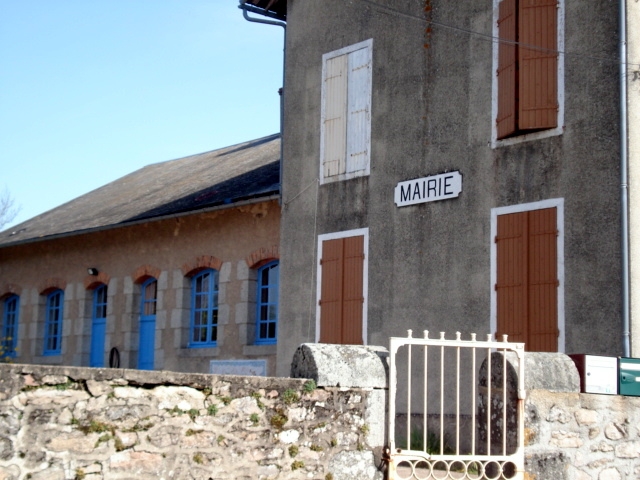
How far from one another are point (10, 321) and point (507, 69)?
13468mm

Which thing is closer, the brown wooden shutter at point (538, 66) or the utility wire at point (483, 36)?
the utility wire at point (483, 36)

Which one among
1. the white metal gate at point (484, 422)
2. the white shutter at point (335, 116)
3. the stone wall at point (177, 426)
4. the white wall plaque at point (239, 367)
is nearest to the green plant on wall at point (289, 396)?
the stone wall at point (177, 426)

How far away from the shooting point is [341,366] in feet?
24.0

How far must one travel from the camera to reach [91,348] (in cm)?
1928

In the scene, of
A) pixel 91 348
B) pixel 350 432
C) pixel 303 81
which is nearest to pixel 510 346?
pixel 350 432

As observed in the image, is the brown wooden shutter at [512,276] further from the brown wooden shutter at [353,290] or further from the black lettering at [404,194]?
the brown wooden shutter at [353,290]

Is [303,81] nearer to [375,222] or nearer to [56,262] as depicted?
[375,222]

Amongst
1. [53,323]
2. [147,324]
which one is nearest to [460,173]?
[147,324]

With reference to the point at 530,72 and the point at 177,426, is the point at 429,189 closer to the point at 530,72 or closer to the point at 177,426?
the point at 530,72

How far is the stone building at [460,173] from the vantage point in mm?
10531

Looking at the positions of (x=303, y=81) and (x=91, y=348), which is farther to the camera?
(x=91, y=348)

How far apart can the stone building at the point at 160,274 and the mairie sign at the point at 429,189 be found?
2947 mm

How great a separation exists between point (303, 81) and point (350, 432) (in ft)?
25.8

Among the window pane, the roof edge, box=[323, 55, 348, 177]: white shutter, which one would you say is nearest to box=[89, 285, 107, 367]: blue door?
the roof edge
